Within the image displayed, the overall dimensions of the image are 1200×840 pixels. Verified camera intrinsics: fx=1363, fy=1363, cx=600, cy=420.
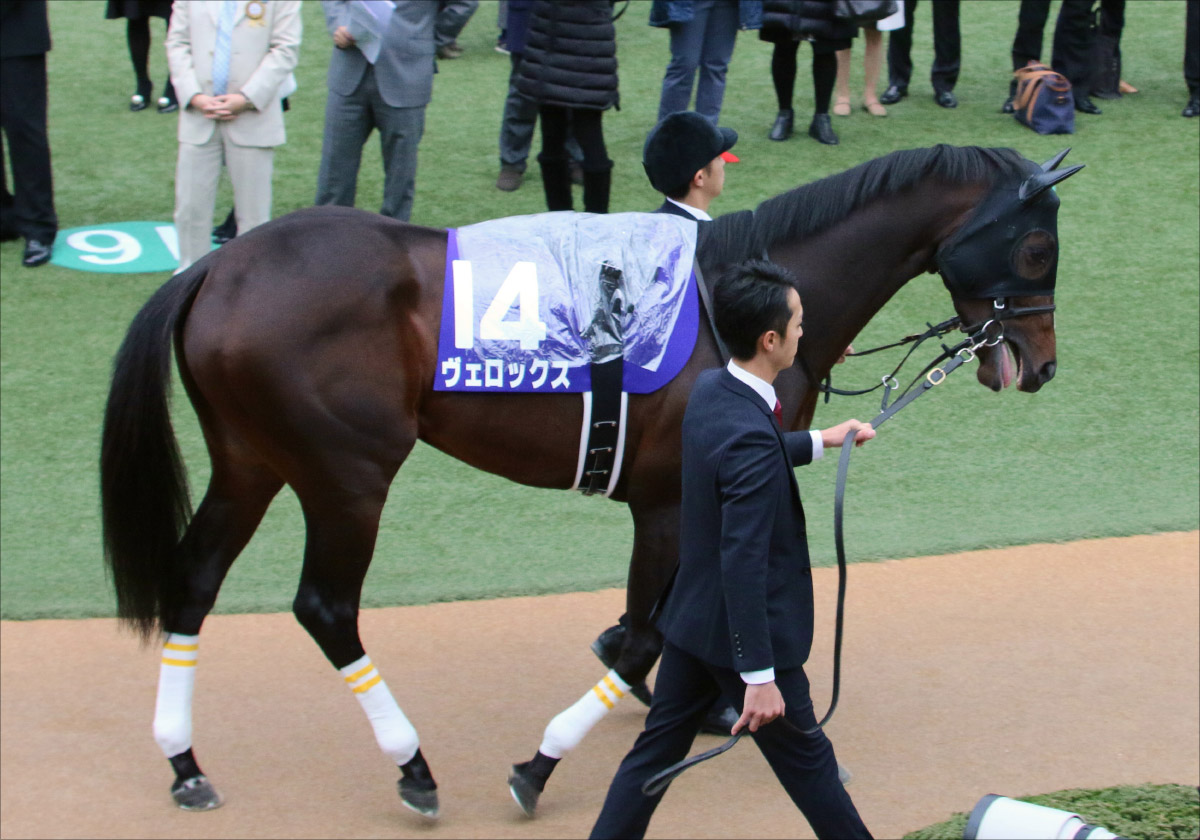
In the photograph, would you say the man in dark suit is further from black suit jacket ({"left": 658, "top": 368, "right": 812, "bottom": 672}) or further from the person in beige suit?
the person in beige suit

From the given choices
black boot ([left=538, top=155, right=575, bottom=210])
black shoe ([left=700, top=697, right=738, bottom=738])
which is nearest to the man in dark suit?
black shoe ([left=700, top=697, right=738, bottom=738])

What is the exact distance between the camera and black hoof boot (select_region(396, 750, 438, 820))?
3.60 meters

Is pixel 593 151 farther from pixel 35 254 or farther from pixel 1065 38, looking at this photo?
pixel 1065 38

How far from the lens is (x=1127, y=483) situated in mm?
5398

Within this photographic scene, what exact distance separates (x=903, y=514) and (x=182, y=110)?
3882 mm

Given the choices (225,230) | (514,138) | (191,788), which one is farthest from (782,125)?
(191,788)

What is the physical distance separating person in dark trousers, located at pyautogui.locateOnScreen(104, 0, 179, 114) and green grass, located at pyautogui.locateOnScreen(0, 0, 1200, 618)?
19 cm

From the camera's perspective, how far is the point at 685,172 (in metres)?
4.09

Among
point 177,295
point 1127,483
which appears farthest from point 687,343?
point 1127,483

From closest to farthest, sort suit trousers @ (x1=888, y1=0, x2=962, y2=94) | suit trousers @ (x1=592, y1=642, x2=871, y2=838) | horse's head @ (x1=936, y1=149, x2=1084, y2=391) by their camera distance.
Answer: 1. suit trousers @ (x1=592, y1=642, x2=871, y2=838)
2. horse's head @ (x1=936, y1=149, x2=1084, y2=391)
3. suit trousers @ (x1=888, y1=0, x2=962, y2=94)

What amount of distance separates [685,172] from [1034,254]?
107 cm

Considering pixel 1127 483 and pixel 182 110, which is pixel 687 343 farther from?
pixel 182 110

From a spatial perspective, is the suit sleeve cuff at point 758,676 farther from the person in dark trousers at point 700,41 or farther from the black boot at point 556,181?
the person in dark trousers at point 700,41

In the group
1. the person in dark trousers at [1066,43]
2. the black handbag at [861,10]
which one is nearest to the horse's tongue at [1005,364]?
the black handbag at [861,10]
